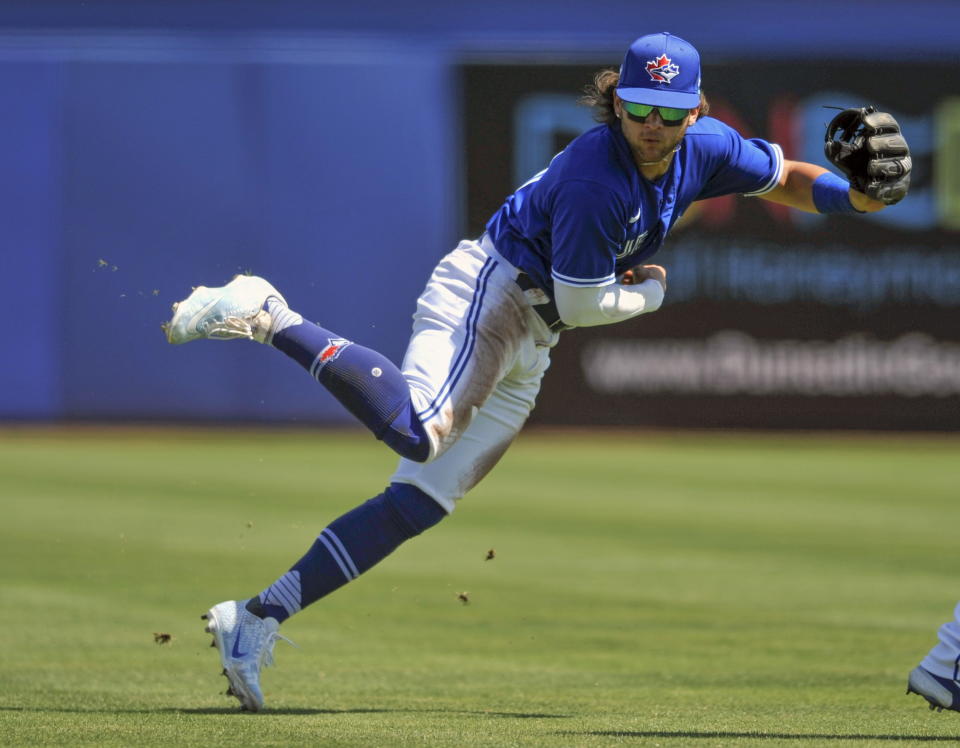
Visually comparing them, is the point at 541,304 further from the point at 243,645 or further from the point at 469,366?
the point at 243,645

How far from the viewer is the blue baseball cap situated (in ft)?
16.2

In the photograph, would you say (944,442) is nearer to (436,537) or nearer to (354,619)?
(436,537)

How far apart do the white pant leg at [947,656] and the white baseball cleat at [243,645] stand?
1.94 metres

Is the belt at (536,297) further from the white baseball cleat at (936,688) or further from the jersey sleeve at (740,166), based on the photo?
the white baseball cleat at (936,688)

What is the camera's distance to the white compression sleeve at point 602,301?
5.06 m

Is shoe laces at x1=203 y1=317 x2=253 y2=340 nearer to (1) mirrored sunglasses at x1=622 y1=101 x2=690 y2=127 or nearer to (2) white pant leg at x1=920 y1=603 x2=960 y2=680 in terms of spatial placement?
(1) mirrored sunglasses at x1=622 y1=101 x2=690 y2=127

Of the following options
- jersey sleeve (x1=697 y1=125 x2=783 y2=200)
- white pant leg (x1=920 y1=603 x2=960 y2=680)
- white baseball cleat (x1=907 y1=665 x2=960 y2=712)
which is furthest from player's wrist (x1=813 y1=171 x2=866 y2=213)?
white baseball cleat (x1=907 y1=665 x2=960 y2=712)

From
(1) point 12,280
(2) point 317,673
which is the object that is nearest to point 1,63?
(1) point 12,280

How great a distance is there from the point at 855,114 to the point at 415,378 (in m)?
1.62

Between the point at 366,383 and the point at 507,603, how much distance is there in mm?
3132

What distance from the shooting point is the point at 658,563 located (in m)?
9.18

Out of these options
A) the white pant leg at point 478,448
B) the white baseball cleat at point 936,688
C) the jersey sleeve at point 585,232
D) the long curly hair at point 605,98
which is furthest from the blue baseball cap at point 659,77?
the white baseball cleat at point 936,688

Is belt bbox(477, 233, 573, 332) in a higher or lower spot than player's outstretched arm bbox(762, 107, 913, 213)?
→ lower

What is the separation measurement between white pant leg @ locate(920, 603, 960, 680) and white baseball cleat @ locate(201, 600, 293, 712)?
1.94m
